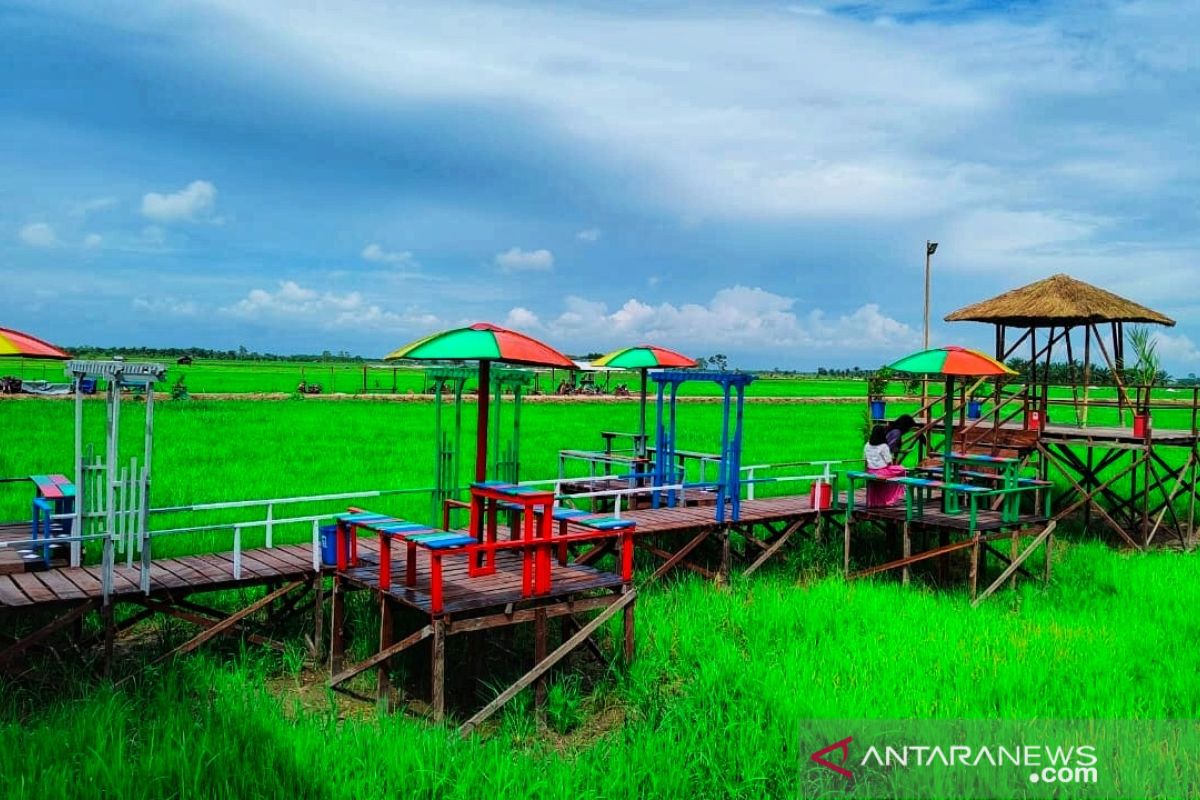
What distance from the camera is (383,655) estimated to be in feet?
28.3

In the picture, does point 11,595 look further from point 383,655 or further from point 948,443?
point 948,443

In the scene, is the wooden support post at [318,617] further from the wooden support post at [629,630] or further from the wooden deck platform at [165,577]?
the wooden support post at [629,630]

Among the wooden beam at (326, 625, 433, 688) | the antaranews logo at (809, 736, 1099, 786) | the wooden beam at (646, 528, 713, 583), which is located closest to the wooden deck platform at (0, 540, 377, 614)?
the wooden beam at (326, 625, 433, 688)

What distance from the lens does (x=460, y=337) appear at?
30.7 feet

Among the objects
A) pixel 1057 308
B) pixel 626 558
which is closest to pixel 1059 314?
pixel 1057 308

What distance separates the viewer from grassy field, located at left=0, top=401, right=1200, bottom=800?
6582 mm

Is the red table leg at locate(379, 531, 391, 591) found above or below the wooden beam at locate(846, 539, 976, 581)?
above

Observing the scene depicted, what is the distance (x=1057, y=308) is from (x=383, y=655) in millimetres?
14283

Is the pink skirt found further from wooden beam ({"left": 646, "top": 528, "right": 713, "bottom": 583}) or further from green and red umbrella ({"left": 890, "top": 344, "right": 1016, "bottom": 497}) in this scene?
wooden beam ({"left": 646, "top": 528, "right": 713, "bottom": 583})

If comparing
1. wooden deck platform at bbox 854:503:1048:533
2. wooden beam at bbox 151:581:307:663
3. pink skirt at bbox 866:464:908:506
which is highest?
pink skirt at bbox 866:464:908:506

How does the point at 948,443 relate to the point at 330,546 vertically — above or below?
above

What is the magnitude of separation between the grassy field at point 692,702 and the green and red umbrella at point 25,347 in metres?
3.23

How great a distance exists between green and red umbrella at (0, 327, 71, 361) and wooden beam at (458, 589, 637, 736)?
19.3ft

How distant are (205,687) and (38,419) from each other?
2157 centimetres
